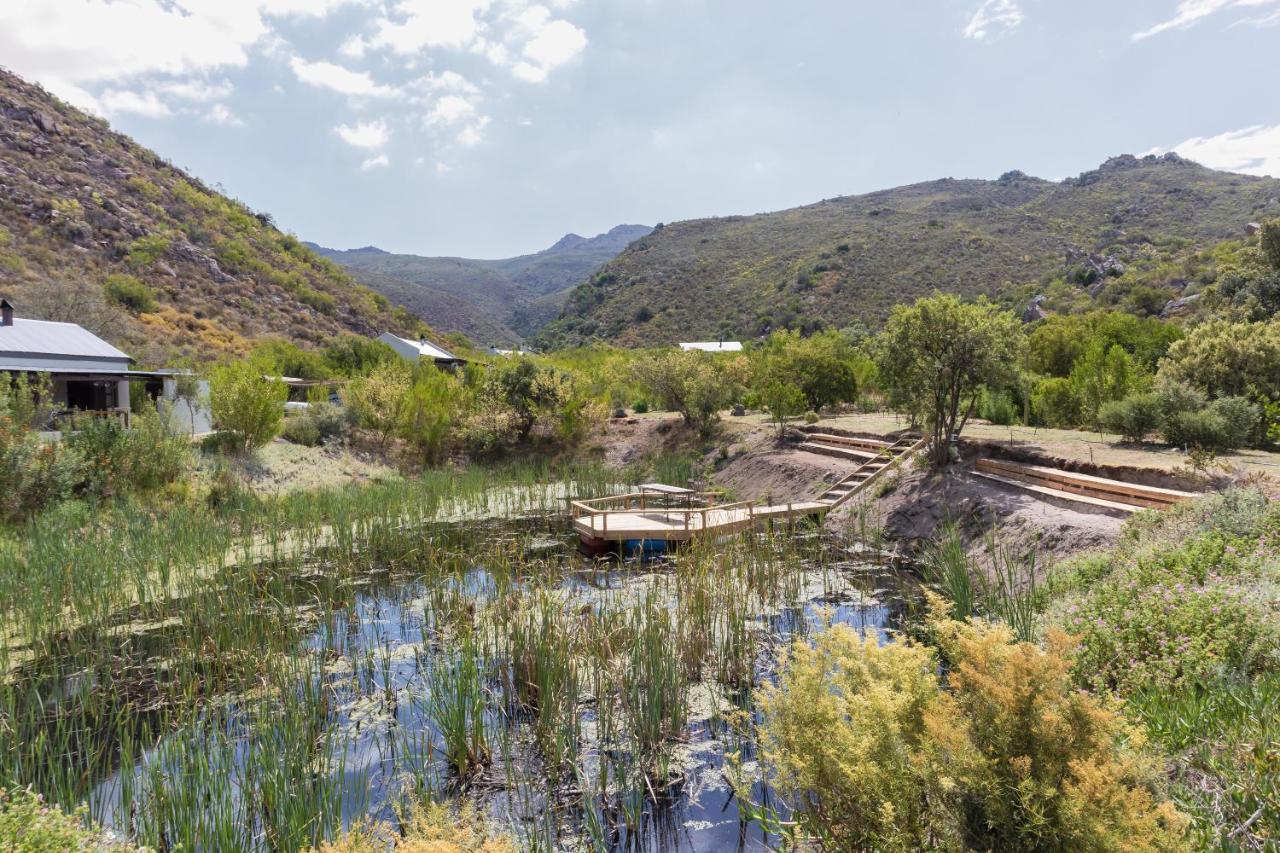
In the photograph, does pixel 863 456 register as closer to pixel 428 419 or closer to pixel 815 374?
pixel 815 374

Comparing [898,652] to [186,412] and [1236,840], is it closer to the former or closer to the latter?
[1236,840]

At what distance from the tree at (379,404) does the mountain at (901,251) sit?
34664mm

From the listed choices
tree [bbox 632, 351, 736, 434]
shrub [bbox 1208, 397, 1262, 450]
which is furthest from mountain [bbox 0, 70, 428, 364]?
shrub [bbox 1208, 397, 1262, 450]

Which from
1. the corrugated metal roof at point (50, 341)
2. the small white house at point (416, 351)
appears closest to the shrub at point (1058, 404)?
the corrugated metal roof at point (50, 341)

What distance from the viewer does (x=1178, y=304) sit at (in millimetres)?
31344

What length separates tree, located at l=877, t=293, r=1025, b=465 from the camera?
44.3 ft

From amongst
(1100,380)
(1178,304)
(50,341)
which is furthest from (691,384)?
(1178,304)

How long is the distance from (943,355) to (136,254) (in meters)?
48.8

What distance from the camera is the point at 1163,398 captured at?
43.1 feet

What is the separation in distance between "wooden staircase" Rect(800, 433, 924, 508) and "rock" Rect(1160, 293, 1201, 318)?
2346cm

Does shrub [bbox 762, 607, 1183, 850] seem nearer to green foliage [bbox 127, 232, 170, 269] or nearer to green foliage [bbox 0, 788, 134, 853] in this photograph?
green foliage [bbox 0, 788, 134, 853]

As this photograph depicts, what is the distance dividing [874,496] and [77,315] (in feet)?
127

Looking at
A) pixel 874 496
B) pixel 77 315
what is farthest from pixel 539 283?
pixel 874 496

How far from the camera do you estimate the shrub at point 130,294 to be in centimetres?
3750
